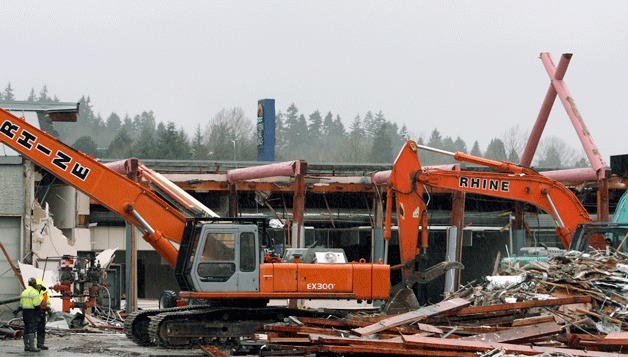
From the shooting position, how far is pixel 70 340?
27.7 m

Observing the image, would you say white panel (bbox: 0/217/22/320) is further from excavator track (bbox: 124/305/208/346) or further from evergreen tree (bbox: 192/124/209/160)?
evergreen tree (bbox: 192/124/209/160)

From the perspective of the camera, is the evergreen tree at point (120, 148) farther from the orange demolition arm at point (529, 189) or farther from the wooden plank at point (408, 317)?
the wooden plank at point (408, 317)

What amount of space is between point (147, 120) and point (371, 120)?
111 feet

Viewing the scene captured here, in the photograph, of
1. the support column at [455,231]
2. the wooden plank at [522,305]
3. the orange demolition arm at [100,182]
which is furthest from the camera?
the support column at [455,231]

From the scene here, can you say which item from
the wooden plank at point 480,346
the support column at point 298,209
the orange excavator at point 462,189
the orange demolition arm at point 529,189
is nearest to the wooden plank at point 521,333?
the wooden plank at point 480,346

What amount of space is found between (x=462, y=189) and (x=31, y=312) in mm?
11220

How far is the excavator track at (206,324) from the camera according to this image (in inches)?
927

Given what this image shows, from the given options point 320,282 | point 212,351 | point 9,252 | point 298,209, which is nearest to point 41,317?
point 212,351

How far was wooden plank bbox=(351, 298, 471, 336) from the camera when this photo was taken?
19375 millimetres

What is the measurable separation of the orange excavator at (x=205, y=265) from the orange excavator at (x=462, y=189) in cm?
398

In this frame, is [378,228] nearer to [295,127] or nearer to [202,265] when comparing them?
[202,265]

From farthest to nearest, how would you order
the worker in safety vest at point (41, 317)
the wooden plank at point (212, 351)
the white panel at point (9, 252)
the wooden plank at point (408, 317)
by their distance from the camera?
the white panel at point (9, 252)
the worker in safety vest at point (41, 317)
the wooden plank at point (212, 351)
the wooden plank at point (408, 317)

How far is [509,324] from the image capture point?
2042 centimetres

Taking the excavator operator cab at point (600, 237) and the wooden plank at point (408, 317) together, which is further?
the excavator operator cab at point (600, 237)
